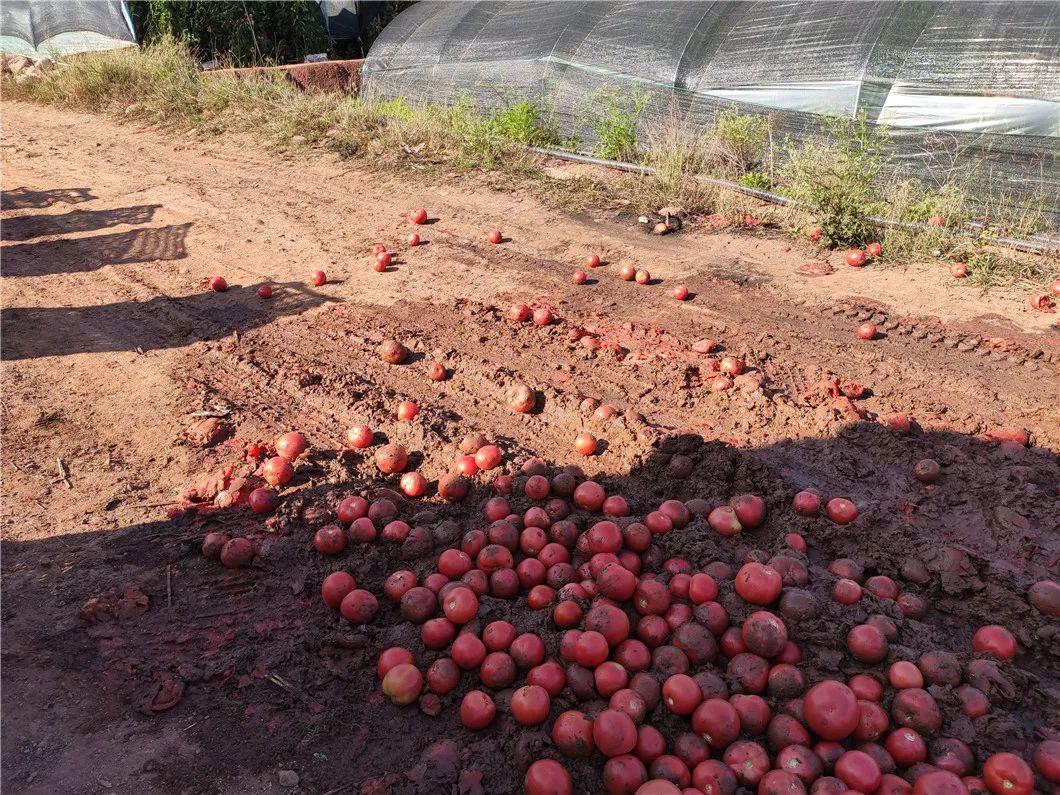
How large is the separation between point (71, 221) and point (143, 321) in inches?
131

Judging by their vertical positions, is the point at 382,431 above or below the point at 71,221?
below

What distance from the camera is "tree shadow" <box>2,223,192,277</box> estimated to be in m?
7.29

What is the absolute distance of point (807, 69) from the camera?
9.05m

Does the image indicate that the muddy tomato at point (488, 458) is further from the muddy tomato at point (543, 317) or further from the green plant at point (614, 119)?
the green plant at point (614, 119)

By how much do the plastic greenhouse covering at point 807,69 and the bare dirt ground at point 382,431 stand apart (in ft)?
7.96

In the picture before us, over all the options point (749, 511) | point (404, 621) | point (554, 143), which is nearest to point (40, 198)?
point (554, 143)

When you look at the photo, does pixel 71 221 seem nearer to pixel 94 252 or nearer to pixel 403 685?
pixel 94 252

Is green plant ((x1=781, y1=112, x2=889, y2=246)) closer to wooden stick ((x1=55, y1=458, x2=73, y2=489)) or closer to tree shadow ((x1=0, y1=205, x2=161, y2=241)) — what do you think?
wooden stick ((x1=55, y1=458, x2=73, y2=489))

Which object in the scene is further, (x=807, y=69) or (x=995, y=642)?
(x=807, y=69)

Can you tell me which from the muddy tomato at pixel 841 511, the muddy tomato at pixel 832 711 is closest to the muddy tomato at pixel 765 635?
the muddy tomato at pixel 832 711

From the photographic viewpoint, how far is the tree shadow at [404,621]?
2.88 metres

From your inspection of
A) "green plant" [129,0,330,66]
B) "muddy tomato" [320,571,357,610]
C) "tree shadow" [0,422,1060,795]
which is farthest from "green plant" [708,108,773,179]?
"green plant" [129,0,330,66]

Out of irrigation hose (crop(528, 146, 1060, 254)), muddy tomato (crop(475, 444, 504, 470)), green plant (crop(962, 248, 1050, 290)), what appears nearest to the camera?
muddy tomato (crop(475, 444, 504, 470))

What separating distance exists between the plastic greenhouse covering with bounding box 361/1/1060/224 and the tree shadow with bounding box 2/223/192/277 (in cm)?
556
